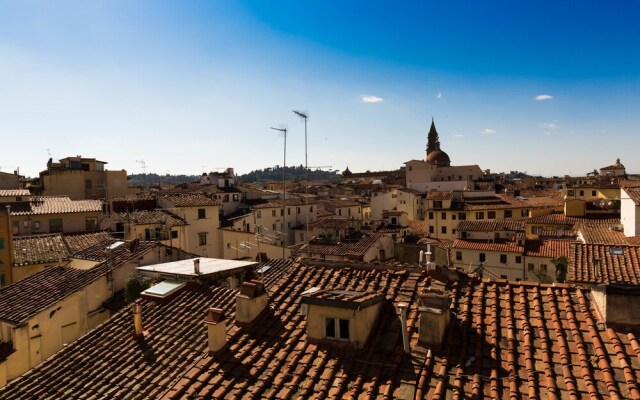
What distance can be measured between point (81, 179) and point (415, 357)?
51.2 metres

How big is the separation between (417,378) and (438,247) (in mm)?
33317

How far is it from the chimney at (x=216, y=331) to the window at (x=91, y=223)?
30.4 meters

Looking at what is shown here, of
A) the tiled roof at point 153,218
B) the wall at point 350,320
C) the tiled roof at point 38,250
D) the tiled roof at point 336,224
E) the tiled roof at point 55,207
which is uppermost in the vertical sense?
the tiled roof at point 55,207

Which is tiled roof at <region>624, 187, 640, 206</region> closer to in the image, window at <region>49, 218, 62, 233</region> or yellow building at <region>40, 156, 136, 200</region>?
window at <region>49, 218, 62, 233</region>

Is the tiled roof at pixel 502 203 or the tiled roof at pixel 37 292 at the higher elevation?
the tiled roof at pixel 502 203

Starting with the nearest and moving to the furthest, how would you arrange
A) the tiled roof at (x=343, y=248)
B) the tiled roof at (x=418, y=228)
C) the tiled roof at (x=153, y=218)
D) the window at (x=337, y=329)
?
the window at (x=337, y=329) → the tiled roof at (x=153, y=218) → the tiled roof at (x=343, y=248) → the tiled roof at (x=418, y=228)

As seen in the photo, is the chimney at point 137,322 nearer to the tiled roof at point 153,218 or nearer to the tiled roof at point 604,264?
the tiled roof at point 604,264

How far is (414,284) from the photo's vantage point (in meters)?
8.22

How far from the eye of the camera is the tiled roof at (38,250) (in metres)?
24.0

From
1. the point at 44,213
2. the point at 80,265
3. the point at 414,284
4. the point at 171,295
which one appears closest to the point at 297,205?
the point at 44,213

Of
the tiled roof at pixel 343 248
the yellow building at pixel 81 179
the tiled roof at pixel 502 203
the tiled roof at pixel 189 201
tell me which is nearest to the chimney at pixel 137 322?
the tiled roof at pixel 343 248

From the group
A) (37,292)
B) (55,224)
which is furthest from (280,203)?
(37,292)

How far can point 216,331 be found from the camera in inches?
277

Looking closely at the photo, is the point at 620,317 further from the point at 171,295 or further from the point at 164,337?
the point at 171,295
